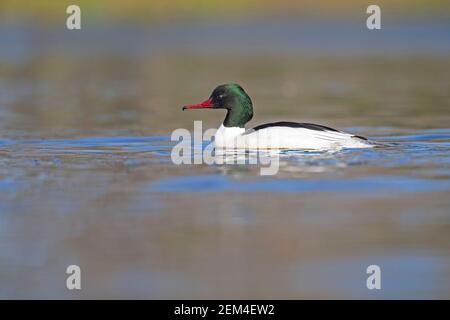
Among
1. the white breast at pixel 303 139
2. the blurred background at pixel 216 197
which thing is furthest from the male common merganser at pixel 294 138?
the blurred background at pixel 216 197

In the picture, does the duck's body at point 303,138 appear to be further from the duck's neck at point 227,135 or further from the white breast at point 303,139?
the duck's neck at point 227,135

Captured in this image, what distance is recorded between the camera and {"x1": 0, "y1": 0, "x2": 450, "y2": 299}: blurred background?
703 centimetres

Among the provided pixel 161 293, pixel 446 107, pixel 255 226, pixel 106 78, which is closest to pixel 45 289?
pixel 161 293

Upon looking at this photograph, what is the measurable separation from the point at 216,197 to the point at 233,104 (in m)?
3.90

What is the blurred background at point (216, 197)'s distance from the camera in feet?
23.1

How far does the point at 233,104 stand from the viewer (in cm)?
1337

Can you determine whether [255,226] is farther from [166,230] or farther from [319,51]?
[319,51]

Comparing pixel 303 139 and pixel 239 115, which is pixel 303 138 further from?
pixel 239 115

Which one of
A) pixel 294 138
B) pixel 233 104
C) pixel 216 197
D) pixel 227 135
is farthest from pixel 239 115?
pixel 216 197

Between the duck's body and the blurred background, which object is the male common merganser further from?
the blurred background

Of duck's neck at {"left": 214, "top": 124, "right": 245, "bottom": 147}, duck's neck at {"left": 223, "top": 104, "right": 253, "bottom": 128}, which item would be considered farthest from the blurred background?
duck's neck at {"left": 223, "top": 104, "right": 253, "bottom": 128}

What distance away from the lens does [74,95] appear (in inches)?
876

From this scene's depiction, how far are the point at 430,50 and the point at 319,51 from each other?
12.0 ft

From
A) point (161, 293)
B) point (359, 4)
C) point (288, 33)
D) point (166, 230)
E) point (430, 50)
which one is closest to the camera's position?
point (161, 293)
